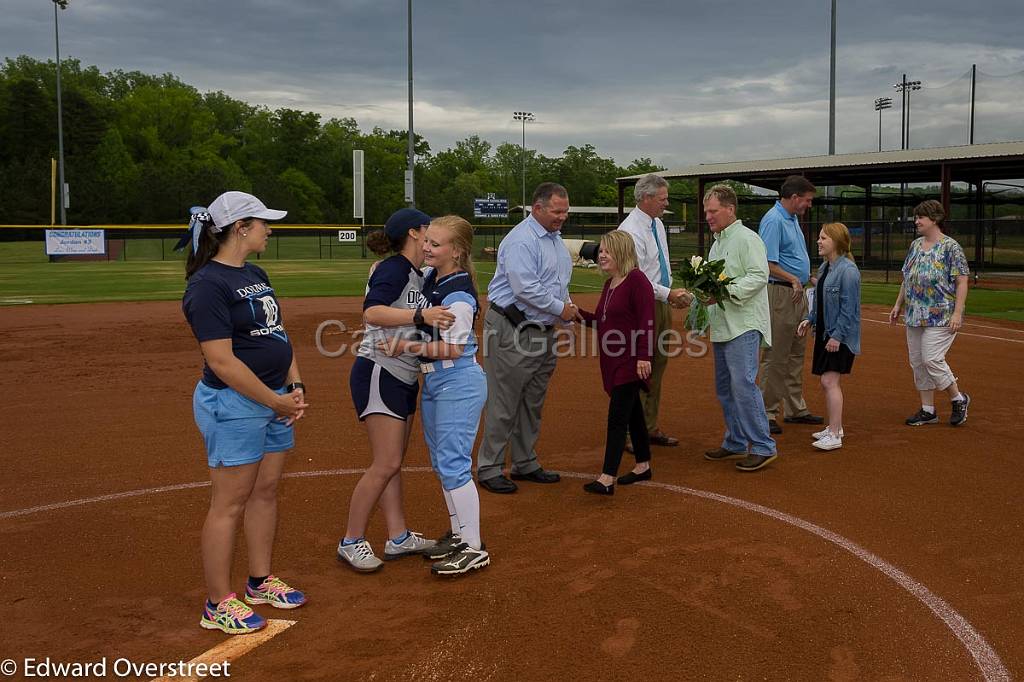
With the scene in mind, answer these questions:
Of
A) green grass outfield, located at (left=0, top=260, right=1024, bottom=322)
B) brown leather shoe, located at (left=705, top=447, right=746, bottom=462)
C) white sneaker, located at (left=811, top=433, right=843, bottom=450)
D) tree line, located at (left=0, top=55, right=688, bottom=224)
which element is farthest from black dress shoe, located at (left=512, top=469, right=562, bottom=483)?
tree line, located at (left=0, top=55, right=688, bottom=224)

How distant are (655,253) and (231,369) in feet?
14.3

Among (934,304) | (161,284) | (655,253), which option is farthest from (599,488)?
(161,284)

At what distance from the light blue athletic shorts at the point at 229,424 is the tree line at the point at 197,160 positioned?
76615 millimetres

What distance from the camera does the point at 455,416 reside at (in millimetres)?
4777

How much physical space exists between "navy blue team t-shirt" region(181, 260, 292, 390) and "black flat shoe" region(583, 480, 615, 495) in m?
2.76

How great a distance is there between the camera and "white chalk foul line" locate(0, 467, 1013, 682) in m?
3.92

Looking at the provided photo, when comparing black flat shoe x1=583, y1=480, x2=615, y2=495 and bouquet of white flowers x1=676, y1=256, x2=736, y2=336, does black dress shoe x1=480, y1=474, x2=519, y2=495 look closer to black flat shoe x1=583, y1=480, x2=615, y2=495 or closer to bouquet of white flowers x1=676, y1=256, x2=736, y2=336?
black flat shoe x1=583, y1=480, x2=615, y2=495

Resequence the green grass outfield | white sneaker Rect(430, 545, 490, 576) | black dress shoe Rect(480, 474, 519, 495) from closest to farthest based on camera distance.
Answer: white sneaker Rect(430, 545, 490, 576), black dress shoe Rect(480, 474, 519, 495), the green grass outfield

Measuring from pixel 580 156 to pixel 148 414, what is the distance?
11726cm

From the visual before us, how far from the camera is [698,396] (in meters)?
10.1

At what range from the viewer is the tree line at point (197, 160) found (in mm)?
77688

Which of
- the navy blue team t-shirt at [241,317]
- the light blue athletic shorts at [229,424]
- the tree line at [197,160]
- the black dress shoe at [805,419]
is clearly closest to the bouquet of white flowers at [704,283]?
the black dress shoe at [805,419]

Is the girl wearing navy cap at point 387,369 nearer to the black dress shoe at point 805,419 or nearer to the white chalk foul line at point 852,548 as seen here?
the white chalk foul line at point 852,548

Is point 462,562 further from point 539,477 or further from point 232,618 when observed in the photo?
point 539,477
